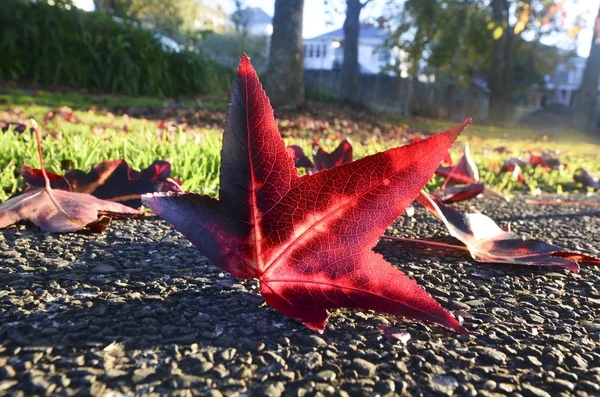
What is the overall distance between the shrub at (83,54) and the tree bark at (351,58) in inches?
199

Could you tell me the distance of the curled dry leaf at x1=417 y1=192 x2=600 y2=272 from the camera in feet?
4.30

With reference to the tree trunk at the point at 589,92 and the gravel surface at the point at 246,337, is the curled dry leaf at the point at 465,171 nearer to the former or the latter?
the gravel surface at the point at 246,337

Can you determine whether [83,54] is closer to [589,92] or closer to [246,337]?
[246,337]

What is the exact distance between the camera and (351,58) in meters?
15.6

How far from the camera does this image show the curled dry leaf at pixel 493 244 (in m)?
1.31

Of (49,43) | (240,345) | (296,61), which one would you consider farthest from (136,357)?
(49,43)

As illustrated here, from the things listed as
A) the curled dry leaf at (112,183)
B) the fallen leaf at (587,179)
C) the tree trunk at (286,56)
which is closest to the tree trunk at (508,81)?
the tree trunk at (286,56)

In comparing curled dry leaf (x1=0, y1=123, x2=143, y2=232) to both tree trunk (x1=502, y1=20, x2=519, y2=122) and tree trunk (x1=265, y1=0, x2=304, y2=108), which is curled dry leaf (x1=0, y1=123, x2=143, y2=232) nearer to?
tree trunk (x1=265, y1=0, x2=304, y2=108)

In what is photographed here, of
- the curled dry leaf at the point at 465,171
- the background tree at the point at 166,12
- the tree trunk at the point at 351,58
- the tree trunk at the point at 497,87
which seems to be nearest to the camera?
the curled dry leaf at the point at 465,171

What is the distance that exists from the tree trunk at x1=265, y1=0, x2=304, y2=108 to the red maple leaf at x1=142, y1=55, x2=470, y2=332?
8.52 metres

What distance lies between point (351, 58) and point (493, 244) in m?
14.9

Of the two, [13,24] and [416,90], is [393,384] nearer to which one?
[13,24]

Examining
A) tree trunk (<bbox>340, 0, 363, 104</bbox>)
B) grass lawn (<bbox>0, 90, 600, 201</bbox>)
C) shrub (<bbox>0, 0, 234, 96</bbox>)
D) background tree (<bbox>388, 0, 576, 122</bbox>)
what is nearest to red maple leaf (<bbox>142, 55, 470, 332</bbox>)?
grass lawn (<bbox>0, 90, 600, 201</bbox>)

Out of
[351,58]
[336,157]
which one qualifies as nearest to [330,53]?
[351,58]
